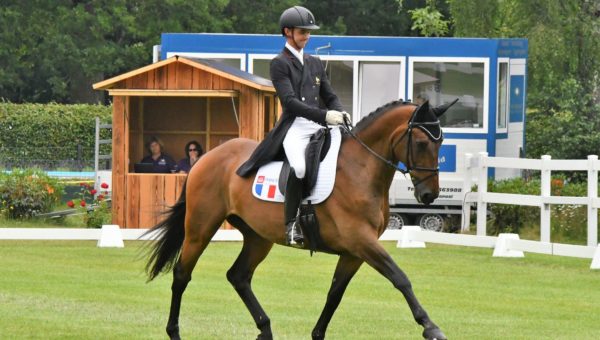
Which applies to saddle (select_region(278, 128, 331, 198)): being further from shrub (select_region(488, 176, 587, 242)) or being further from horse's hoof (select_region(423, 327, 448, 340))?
shrub (select_region(488, 176, 587, 242))

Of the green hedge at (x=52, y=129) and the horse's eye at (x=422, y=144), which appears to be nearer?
the horse's eye at (x=422, y=144)

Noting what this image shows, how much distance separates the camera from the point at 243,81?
824 inches

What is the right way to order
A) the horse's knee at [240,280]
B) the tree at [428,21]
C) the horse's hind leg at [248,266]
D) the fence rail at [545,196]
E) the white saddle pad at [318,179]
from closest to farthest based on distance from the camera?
the white saddle pad at [318,179] → the horse's hind leg at [248,266] → the horse's knee at [240,280] → the fence rail at [545,196] → the tree at [428,21]

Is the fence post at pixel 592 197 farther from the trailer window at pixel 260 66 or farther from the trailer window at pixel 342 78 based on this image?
the trailer window at pixel 260 66

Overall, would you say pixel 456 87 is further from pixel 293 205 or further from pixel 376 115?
pixel 293 205

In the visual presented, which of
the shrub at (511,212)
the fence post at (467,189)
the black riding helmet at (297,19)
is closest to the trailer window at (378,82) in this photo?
the fence post at (467,189)

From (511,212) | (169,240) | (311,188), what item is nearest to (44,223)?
(511,212)

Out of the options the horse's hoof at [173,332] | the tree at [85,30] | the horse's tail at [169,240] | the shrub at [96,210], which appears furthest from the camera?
the tree at [85,30]

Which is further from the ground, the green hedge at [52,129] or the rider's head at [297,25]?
the rider's head at [297,25]

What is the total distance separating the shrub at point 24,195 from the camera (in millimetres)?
22891

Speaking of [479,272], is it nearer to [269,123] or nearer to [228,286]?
[228,286]

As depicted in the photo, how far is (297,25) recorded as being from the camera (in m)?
10.6

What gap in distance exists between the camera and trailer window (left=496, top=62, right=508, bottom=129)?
78.4 ft

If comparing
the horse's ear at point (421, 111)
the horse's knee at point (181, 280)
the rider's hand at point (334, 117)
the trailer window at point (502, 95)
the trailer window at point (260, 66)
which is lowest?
the horse's knee at point (181, 280)
